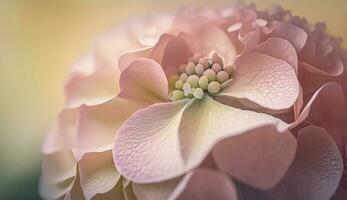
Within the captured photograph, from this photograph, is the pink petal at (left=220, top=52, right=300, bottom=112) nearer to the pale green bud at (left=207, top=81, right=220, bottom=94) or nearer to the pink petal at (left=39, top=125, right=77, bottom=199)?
the pale green bud at (left=207, top=81, right=220, bottom=94)

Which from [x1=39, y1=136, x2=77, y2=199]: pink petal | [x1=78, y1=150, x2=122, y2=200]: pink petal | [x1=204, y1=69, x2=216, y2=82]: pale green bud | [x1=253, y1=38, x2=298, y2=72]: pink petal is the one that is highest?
[x1=253, y1=38, x2=298, y2=72]: pink petal

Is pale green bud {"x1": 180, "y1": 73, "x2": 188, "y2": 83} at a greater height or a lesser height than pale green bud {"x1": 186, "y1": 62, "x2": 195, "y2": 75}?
lesser

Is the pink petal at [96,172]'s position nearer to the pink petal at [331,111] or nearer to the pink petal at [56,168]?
the pink petal at [56,168]

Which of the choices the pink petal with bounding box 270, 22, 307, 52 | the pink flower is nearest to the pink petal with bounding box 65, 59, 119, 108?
the pink flower

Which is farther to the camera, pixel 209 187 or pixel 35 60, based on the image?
pixel 35 60

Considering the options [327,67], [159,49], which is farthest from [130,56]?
[327,67]

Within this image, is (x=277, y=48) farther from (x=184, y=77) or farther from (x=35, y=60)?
(x=35, y=60)

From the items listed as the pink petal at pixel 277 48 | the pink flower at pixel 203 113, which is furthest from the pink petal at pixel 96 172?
the pink petal at pixel 277 48
